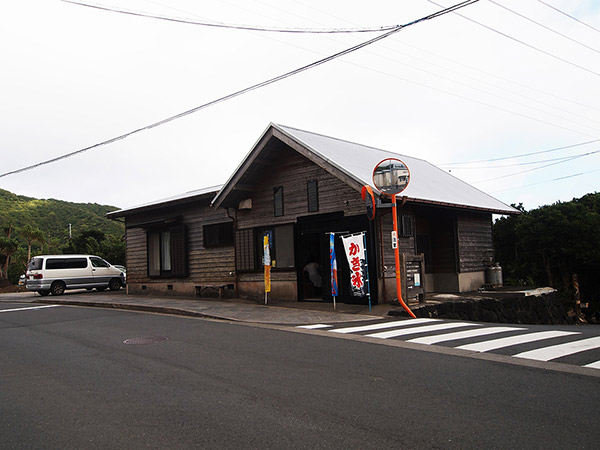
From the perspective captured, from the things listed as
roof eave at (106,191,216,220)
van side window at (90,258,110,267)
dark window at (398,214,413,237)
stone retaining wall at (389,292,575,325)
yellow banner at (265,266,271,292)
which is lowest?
stone retaining wall at (389,292,575,325)

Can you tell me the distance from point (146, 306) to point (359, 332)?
8.34m

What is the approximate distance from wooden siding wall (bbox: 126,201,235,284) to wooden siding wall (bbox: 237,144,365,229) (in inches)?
66.4

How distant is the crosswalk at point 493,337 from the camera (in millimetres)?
6739

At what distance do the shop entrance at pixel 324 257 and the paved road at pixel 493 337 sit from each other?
2.72m

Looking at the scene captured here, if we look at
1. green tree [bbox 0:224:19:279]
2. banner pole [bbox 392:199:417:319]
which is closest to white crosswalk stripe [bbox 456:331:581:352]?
banner pole [bbox 392:199:417:319]

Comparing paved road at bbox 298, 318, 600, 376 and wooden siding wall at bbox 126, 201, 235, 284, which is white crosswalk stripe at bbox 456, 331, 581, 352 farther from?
wooden siding wall at bbox 126, 201, 235, 284

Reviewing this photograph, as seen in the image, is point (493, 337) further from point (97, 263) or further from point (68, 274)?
point (97, 263)

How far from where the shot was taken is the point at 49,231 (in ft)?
185

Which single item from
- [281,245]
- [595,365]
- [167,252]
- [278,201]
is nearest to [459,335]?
[595,365]

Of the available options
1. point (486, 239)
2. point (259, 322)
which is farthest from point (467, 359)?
point (486, 239)

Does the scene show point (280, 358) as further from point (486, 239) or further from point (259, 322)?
point (486, 239)

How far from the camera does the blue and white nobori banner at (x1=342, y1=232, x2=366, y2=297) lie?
1215 centimetres

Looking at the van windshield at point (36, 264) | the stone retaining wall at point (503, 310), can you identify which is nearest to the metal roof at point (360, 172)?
the stone retaining wall at point (503, 310)

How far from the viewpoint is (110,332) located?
10.0m
